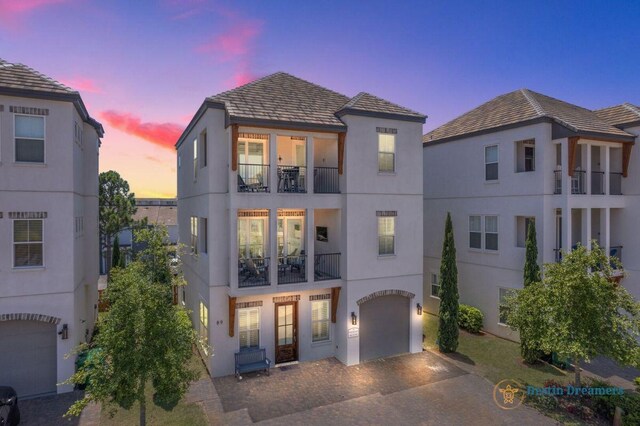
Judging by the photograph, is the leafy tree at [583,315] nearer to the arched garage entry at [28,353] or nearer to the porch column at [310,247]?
the porch column at [310,247]

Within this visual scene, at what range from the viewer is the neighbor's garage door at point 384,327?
1547cm

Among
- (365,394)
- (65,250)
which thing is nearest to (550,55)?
(365,394)

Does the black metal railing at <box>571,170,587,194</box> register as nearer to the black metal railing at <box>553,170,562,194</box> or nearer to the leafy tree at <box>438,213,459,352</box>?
the black metal railing at <box>553,170,562,194</box>

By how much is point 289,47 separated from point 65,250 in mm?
11767

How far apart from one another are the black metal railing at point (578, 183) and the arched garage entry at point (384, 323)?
959 cm

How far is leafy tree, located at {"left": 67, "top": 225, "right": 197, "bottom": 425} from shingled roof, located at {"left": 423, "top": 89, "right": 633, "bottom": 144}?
17112mm

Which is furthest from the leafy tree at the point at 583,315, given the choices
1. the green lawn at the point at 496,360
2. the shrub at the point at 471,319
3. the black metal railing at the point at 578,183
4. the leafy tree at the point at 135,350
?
the leafy tree at the point at 135,350

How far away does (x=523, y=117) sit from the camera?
17188mm

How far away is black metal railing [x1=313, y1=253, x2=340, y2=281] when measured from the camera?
15.1 m

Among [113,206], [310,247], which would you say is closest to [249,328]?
[310,247]

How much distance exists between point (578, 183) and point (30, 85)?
75.7ft

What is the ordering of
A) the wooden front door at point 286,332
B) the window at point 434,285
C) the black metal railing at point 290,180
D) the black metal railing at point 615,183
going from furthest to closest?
the window at point 434,285, the black metal railing at point 615,183, the black metal railing at point 290,180, the wooden front door at point 286,332

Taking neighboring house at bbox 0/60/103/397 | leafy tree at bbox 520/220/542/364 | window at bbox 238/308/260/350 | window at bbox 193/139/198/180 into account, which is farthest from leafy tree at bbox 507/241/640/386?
neighboring house at bbox 0/60/103/397

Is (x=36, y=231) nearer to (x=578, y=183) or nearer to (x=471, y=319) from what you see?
(x=471, y=319)
